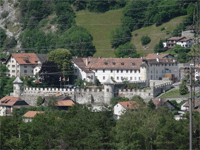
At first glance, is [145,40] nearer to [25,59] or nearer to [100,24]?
[100,24]

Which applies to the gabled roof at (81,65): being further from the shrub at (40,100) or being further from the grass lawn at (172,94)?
the grass lawn at (172,94)

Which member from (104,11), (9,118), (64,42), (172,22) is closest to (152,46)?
(172,22)

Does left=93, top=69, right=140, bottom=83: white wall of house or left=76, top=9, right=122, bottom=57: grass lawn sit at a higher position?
left=76, top=9, right=122, bottom=57: grass lawn

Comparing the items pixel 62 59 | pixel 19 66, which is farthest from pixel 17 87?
pixel 19 66

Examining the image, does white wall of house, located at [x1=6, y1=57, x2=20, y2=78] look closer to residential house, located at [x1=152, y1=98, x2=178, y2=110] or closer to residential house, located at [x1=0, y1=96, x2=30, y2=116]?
residential house, located at [x1=0, y1=96, x2=30, y2=116]

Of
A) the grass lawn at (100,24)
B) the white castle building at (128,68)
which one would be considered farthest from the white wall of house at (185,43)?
the grass lawn at (100,24)

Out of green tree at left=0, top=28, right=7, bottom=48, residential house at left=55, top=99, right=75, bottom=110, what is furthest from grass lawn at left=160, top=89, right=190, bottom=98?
green tree at left=0, top=28, right=7, bottom=48
